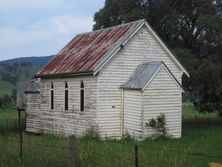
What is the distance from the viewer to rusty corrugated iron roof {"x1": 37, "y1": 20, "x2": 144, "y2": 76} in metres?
29.2

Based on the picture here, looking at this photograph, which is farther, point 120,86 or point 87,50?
point 87,50

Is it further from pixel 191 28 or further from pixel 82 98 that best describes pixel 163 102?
pixel 191 28

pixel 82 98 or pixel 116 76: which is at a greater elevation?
pixel 116 76

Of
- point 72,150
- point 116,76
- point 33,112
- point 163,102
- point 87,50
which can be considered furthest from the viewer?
point 33,112

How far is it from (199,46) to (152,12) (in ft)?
14.3

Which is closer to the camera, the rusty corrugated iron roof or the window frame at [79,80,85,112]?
the rusty corrugated iron roof

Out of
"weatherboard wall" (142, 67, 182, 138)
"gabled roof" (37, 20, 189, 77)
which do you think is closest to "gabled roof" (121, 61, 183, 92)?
"weatherboard wall" (142, 67, 182, 138)

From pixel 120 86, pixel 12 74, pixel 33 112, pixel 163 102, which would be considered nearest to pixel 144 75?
pixel 120 86

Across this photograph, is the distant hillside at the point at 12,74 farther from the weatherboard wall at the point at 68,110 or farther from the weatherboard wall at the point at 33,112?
the weatherboard wall at the point at 68,110

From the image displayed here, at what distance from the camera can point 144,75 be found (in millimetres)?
28328

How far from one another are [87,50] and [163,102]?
6.00 meters

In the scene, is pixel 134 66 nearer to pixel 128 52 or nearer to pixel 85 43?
pixel 128 52

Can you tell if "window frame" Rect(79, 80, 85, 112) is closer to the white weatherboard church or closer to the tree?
the white weatherboard church

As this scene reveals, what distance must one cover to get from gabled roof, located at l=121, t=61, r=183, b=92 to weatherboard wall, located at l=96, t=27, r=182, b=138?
19.2 inches
